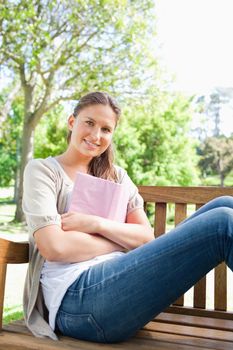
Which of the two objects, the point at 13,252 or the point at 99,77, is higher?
the point at 99,77

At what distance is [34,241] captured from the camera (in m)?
2.03

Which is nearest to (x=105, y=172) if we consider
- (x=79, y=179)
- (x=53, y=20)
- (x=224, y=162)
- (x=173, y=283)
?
(x=79, y=179)

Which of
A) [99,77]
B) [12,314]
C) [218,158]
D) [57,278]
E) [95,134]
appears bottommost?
[12,314]

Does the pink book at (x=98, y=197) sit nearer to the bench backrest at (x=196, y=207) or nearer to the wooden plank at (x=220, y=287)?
the bench backrest at (x=196, y=207)

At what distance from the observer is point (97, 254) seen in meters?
1.94

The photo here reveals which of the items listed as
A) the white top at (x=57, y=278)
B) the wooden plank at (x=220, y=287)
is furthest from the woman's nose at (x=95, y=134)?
the wooden plank at (x=220, y=287)

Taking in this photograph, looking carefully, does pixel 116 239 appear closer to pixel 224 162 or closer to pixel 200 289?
pixel 200 289

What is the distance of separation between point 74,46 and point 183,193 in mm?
9300

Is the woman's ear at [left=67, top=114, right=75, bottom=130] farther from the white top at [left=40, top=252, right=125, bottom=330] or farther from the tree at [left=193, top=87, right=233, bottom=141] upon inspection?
the tree at [left=193, top=87, right=233, bottom=141]

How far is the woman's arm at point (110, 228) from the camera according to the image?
1.92 m

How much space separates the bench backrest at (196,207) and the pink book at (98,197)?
61 centimetres

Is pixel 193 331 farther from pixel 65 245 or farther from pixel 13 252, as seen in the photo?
pixel 13 252

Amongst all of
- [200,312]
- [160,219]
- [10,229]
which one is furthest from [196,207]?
[10,229]

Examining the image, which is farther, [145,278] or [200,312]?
[200,312]
